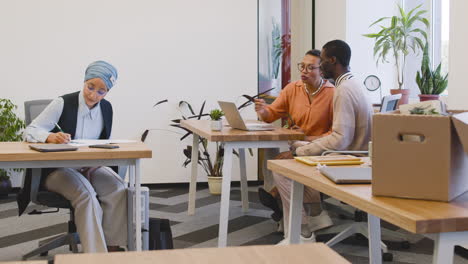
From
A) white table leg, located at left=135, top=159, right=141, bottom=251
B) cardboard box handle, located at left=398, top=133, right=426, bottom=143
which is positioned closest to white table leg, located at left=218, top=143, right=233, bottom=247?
white table leg, located at left=135, top=159, right=141, bottom=251

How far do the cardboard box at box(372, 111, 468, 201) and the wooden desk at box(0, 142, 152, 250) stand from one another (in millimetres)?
1612

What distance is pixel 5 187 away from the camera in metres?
5.86

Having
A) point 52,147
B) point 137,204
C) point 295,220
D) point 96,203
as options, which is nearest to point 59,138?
point 52,147

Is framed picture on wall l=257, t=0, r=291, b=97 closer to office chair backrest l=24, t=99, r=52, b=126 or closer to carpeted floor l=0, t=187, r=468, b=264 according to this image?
carpeted floor l=0, t=187, r=468, b=264

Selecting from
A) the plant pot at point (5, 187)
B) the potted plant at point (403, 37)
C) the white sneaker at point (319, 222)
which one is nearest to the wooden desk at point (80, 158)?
the white sneaker at point (319, 222)

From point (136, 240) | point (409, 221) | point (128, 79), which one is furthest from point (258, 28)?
point (409, 221)

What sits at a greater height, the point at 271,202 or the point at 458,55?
the point at 458,55

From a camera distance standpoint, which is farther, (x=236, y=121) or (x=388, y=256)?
(x=236, y=121)

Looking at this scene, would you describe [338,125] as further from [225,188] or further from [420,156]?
[420,156]

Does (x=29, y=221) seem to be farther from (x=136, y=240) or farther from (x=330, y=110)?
(x=330, y=110)

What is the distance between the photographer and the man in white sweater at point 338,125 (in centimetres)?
364

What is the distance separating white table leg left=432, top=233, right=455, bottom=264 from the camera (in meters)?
A: 1.45

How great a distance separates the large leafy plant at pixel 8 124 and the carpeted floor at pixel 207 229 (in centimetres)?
56

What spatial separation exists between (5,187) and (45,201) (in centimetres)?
265
